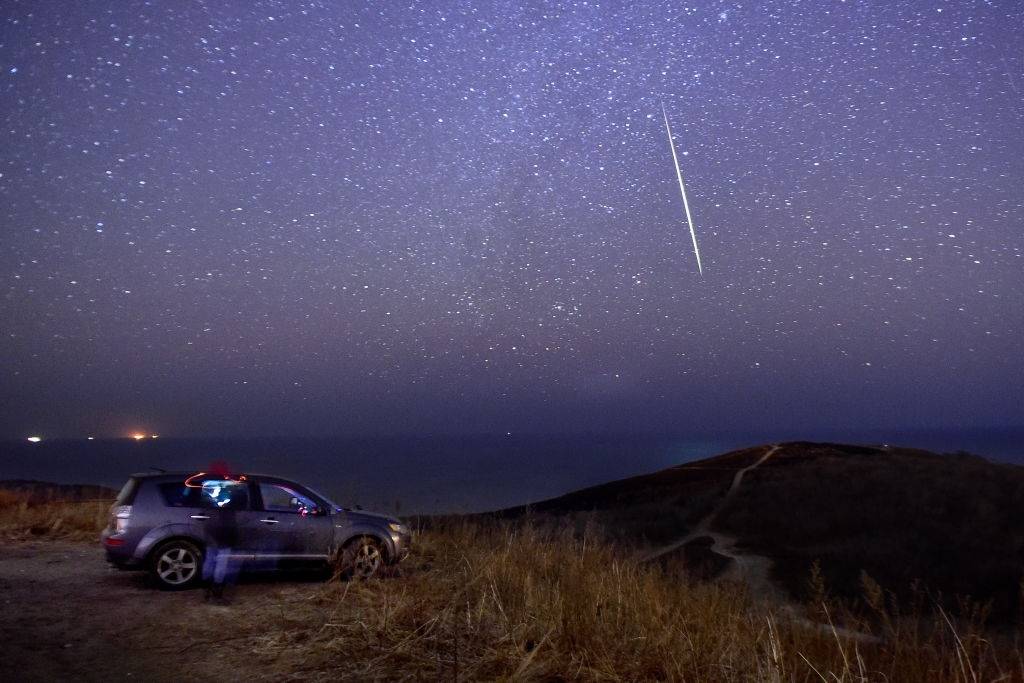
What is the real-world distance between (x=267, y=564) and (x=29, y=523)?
8627 millimetres

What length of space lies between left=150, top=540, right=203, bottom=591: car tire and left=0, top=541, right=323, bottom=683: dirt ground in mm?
221

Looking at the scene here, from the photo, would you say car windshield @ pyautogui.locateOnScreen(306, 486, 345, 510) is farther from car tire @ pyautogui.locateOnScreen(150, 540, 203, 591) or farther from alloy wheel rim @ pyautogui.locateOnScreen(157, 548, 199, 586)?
alloy wheel rim @ pyautogui.locateOnScreen(157, 548, 199, 586)

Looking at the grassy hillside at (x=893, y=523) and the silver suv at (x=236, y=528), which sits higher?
the silver suv at (x=236, y=528)

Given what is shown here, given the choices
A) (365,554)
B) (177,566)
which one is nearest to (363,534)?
(365,554)

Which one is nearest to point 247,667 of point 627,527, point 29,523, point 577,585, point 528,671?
point 528,671

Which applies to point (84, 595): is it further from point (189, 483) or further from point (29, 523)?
point (29, 523)

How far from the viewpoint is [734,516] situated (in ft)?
117

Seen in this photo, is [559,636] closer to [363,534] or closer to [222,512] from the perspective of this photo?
[363,534]

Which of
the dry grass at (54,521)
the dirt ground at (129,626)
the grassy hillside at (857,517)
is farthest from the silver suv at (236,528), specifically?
the grassy hillside at (857,517)

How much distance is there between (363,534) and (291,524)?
1.07 metres

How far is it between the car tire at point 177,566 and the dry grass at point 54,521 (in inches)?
248

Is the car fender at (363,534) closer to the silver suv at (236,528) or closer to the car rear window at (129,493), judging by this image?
the silver suv at (236,528)

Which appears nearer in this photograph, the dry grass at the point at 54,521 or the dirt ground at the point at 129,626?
the dirt ground at the point at 129,626

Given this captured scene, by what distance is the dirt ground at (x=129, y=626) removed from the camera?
22.9 feet
